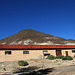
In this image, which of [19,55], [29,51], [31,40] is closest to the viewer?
[19,55]

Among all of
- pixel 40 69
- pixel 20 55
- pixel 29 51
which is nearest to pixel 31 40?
pixel 29 51

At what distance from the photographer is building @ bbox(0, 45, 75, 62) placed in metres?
30.5

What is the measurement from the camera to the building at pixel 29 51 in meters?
30.5

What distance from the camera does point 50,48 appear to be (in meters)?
34.8

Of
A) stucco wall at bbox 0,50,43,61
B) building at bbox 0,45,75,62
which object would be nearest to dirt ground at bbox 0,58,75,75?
stucco wall at bbox 0,50,43,61

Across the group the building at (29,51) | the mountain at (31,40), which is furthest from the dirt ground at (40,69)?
the mountain at (31,40)

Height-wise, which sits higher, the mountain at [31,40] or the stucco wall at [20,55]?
the mountain at [31,40]

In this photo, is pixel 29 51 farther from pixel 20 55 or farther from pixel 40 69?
pixel 40 69

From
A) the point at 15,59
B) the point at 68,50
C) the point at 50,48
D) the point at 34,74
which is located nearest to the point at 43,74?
the point at 34,74

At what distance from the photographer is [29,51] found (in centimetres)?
3266

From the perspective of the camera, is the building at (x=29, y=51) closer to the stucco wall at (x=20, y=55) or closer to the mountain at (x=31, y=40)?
the stucco wall at (x=20, y=55)

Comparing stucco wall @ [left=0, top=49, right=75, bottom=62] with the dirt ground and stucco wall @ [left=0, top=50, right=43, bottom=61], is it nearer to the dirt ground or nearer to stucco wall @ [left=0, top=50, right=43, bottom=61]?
stucco wall @ [left=0, top=50, right=43, bottom=61]

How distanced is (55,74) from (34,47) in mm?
20144

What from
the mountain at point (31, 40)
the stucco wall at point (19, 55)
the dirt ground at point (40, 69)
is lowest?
the dirt ground at point (40, 69)
